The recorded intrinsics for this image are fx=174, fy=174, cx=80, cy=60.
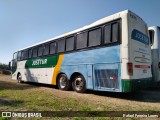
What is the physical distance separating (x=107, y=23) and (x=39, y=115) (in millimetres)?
4785

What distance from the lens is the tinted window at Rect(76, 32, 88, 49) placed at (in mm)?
8644

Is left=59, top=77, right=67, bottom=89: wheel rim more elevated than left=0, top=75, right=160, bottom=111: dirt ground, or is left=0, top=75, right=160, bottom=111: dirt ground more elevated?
left=59, top=77, right=67, bottom=89: wheel rim

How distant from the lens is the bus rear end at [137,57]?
6.62 metres

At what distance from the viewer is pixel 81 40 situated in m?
8.90

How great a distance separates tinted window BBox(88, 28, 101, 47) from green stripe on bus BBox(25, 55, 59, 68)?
3.12m

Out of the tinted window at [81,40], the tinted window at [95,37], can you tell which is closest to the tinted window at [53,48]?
the tinted window at [81,40]

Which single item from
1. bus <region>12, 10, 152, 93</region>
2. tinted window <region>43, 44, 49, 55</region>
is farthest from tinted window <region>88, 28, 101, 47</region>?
tinted window <region>43, 44, 49, 55</region>

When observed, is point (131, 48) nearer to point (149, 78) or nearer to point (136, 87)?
point (136, 87)

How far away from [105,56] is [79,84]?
2355 millimetres

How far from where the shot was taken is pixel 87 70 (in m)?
8.34

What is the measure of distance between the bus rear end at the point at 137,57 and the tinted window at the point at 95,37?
5.01 ft

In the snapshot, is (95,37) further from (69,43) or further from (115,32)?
(69,43)

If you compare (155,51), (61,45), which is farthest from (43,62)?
(155,51)

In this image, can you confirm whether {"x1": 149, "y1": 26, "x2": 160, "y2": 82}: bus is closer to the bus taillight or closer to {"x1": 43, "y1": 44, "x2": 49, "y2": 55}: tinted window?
the bus taillight
